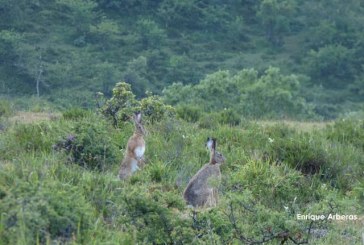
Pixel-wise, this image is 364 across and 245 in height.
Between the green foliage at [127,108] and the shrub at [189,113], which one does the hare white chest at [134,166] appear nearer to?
the green foliage at [127,108]

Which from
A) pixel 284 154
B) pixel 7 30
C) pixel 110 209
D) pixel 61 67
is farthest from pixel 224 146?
pixel 7 30

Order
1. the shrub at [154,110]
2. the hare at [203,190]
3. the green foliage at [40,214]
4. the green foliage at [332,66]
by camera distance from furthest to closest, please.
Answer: the green foliage at [332,66]
the shrub at [154,110]
the hare at [203,190]
the green foliage at [40,214]

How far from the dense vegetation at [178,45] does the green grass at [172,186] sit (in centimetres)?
3156

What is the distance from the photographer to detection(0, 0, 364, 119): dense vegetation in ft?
151

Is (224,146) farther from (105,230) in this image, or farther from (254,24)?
(254,24)

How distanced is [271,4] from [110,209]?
51.9m

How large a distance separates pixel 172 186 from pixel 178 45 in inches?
1899

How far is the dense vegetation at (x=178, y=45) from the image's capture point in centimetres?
4616

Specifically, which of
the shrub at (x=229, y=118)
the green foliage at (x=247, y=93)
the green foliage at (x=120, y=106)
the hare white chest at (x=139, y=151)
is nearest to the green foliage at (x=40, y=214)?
the hare white chest at (x=139, y=151)

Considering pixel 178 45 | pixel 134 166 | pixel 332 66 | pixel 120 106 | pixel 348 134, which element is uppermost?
pixel 134 166

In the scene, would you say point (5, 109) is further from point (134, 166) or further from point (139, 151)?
point (134, 166)

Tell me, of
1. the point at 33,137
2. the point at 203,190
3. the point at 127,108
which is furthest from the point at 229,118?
the point at 203,190

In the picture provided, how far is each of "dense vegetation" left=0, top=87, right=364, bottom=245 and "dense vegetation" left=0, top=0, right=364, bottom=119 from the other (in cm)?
3086

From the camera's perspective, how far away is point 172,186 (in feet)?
27.4
